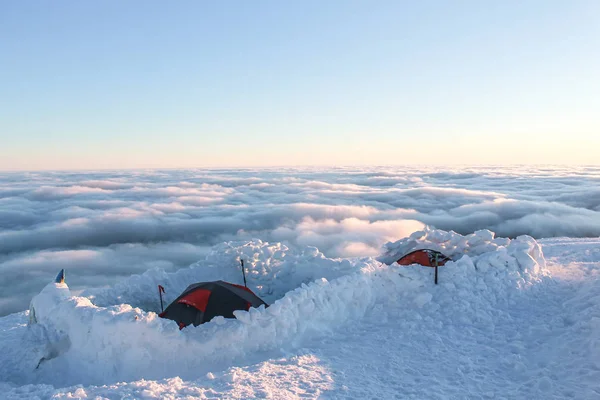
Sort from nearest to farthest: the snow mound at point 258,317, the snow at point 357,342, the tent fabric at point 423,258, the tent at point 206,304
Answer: the snow at point 357,342 < the snow mound at point 258,317 < the tent at point 206,304 < the tent fabric at point 423,258

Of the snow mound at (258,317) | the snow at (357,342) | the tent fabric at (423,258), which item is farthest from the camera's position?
the tent fabric at (423,258)

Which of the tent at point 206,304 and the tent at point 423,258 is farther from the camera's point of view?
the tent at point 423,258

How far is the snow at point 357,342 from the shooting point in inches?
208

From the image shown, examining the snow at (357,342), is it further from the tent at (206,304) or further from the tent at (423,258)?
the tent at (206,304)

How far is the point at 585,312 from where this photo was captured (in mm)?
7008

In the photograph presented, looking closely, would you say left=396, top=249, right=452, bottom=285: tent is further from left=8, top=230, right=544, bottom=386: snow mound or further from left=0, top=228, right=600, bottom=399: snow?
left=0, top=228, right=600, bottom=399: snow

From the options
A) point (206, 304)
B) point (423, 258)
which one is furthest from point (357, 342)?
point (423, 258)

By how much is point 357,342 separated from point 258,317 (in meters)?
1.90

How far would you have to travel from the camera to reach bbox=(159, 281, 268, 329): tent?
28.3ft

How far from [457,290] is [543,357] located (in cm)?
237

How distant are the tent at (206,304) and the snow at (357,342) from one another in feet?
5.52

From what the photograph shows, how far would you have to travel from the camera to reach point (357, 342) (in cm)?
692

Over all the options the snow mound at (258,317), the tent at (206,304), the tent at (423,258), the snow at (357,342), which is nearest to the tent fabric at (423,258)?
the tent at (423,258)

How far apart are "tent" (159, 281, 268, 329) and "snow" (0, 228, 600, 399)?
1.68m
